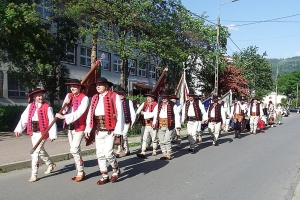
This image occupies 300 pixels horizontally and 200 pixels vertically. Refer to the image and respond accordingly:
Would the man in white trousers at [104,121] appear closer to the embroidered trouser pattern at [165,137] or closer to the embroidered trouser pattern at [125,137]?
the embroidered trouser pattern at [165,137]

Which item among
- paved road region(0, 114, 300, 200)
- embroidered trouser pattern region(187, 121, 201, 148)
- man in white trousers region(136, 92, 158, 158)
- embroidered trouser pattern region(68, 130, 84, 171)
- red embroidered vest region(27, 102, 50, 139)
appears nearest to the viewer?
paved road region(0, 114, 300, 200)

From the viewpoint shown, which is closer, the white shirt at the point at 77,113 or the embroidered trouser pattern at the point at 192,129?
the white shirt at the point at 77,113

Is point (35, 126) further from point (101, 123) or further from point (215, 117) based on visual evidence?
point (215, 117)

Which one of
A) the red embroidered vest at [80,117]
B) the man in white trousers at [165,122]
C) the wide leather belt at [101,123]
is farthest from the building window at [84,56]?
the wide leather belt at [101,123]

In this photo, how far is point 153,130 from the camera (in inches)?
400

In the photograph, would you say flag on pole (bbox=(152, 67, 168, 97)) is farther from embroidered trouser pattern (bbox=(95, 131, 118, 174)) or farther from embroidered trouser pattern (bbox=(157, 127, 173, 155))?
embroidered trouser pattern (bbox=(95, 131, 118, 174))

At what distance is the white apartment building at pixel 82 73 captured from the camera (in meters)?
22.2

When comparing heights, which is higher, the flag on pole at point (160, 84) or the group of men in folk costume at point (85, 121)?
the flag on pole at point (160, 84)

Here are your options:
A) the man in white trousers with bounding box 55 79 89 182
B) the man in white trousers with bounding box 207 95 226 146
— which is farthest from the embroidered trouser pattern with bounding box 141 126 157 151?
the man in white trousers with bounding box 207 95 226 146

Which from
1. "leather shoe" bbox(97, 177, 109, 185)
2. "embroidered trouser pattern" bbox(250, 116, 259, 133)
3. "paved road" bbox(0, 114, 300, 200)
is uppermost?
"embroidered trouser pattern" bbox(250, 116, 259, 133)

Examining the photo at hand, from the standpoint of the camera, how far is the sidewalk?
8.32 metres

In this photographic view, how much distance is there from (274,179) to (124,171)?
3.33m

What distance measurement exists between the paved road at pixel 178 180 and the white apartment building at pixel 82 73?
967 centimetres

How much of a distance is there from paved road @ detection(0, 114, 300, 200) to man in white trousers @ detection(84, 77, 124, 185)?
58cm
